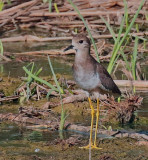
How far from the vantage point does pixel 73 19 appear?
11.7 metres

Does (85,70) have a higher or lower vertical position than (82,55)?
lower

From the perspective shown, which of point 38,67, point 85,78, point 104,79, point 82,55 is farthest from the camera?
point 38,67

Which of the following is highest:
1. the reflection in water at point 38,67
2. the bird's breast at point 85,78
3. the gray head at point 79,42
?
the gray head at point 79,42

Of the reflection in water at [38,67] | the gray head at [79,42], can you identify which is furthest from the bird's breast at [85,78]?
the reflection in water at [38,67]

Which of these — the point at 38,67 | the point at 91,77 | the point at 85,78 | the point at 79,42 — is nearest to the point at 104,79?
the point at 91,77

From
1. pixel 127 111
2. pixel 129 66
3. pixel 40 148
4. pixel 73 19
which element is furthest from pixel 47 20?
pixel 40 148

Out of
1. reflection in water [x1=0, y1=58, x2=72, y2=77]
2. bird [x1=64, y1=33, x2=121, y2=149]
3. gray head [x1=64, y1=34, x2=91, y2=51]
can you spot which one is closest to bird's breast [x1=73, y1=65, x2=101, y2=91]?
bird [x1=64, y1=33, x2=121, y2=149]

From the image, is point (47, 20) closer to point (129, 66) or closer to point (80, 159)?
point (129, 66)

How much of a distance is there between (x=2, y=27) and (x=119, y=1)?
259 centimetres

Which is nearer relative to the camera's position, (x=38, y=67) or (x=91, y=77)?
(x=91, y=77)

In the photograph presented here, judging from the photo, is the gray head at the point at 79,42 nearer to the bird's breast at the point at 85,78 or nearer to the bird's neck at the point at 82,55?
the bird's neck at the point at 82,55

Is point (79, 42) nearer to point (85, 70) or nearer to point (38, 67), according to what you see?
point (85, 70)

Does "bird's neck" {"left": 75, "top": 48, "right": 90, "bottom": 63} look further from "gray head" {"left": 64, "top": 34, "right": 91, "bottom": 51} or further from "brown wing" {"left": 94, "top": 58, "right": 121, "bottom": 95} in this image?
"brown wing" {"left": 94, "top": 58, "right": 121, "bottom": 95}

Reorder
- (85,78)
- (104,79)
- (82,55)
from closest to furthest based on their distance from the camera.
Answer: (85,78) → (82,55) → (104,79)
